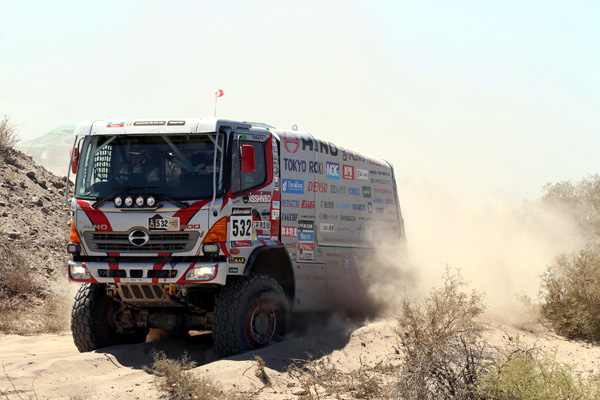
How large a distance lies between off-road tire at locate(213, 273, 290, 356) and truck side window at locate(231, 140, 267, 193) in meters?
1.23

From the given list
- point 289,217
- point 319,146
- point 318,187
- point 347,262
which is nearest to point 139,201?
point 289,217

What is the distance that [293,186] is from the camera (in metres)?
11.2

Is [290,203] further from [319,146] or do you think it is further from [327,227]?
[319,146]

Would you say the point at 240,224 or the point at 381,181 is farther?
the point at 381,181

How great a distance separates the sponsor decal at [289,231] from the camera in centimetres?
1084

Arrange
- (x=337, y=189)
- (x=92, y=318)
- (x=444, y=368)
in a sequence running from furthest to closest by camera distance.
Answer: (x=337, y=189)
(x=92, y=318)
(x=444, y=368)

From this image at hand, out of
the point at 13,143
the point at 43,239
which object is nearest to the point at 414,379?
the point at 43,239

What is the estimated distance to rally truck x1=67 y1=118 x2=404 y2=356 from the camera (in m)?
9.38

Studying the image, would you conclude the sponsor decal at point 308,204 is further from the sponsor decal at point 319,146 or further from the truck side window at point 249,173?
the truck side window at point 249,173

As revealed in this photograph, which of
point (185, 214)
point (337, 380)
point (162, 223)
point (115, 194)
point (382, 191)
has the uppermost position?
point (382, 191)

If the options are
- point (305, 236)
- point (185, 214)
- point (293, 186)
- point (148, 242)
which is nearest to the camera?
point (185, 214)

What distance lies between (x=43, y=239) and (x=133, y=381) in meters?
10.9

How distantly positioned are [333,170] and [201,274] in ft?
12.8

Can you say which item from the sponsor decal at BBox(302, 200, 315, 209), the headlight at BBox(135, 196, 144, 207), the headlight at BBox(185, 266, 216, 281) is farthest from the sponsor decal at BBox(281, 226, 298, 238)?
the headlight at BBox(135, 196, 144, 207)
